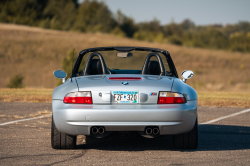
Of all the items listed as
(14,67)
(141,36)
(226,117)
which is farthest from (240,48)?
(226,117)

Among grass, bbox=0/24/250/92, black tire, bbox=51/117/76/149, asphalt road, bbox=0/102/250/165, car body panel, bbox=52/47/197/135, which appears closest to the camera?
asphalt road, bbox=0/102/250/165

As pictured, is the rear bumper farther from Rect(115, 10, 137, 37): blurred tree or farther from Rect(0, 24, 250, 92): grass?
Rect(115, 10, 137, 37): blurred tree

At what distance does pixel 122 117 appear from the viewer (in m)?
4.35

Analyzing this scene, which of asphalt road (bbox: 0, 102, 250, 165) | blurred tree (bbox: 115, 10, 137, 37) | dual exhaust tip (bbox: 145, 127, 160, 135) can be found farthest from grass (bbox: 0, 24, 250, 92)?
blurred tree (bbox: 115, 10, 137, 37)

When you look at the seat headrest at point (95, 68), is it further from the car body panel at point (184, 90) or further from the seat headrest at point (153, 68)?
the car body panel at point (184, 90)

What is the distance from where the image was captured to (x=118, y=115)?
434cm

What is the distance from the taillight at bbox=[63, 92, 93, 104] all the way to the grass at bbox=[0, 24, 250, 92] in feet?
98.8

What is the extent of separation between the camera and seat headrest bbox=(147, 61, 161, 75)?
5422mm

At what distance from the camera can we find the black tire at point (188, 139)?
4.90 m

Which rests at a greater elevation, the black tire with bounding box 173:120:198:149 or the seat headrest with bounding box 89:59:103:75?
the seat headrest with bounding box 89:59:103:75

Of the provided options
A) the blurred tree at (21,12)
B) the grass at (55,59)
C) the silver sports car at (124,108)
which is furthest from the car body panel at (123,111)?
the blurred tree at (21,12)

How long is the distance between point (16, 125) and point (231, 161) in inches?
174

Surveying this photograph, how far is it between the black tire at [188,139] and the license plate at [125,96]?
3.10ft

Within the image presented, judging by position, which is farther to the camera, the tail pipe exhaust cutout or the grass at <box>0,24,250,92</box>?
the grass at <box>0,24,250,92</box>
